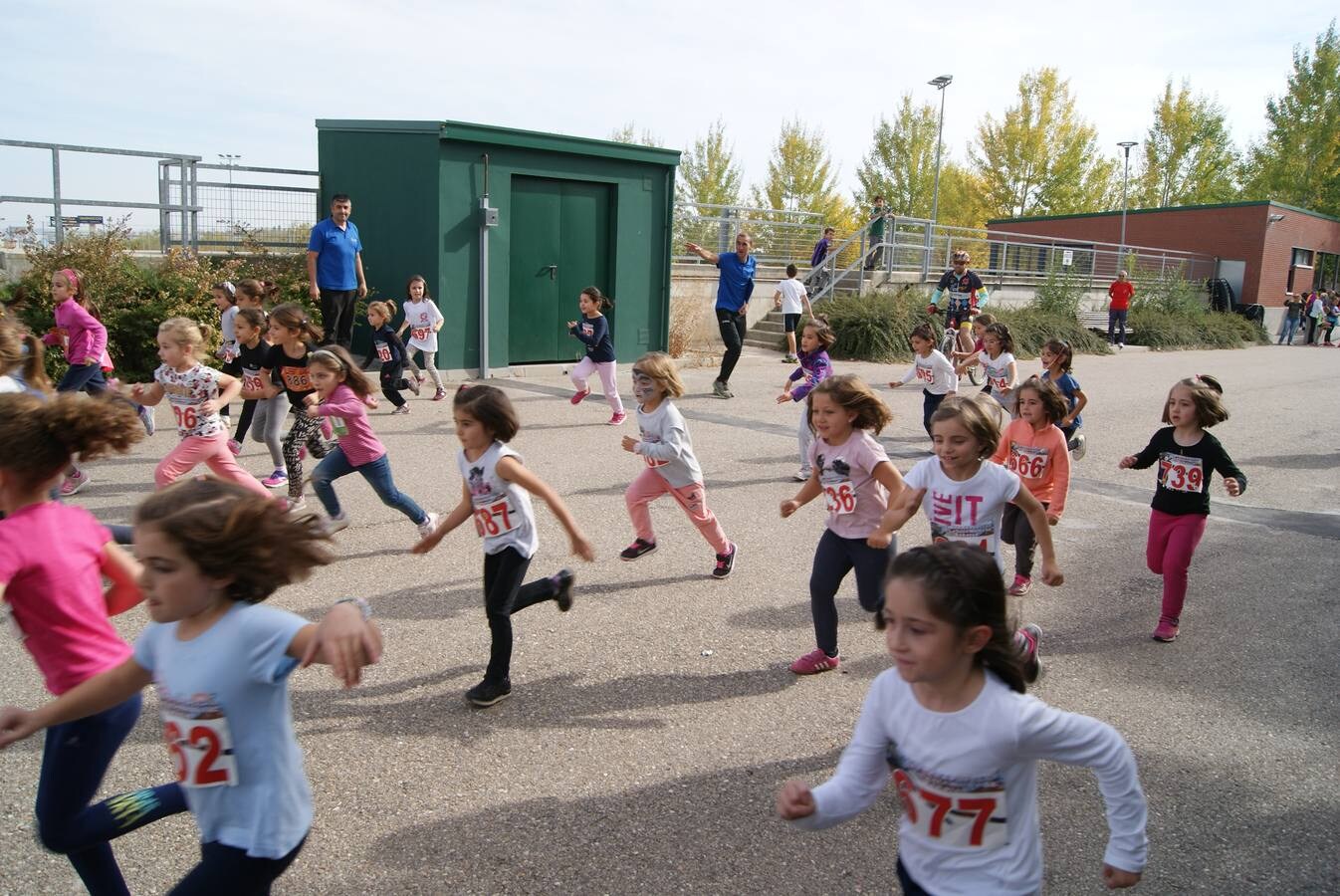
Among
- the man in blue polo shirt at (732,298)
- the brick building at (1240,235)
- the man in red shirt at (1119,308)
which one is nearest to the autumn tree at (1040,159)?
the brick building at (1240,235)

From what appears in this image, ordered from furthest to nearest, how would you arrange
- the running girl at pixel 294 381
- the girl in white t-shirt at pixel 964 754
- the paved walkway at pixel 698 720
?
the running girl at pixel 294 381 → the paved walkway at pixel 698 720 → the girl in white t-shirt at pixel 964 754

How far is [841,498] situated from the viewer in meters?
4.70

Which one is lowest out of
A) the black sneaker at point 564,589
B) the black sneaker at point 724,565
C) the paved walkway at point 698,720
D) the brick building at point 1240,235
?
the paved walkway at point 698,720

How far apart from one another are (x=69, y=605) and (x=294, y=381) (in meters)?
5.36

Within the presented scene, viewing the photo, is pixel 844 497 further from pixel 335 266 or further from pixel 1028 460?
pixel 335 266

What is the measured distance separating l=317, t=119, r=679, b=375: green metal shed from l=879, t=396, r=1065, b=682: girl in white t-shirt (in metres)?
11.2

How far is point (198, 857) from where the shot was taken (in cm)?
323

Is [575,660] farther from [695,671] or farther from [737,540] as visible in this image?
[737,540]

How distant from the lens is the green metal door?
611 inches

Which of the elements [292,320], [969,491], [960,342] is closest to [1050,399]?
[969,491]

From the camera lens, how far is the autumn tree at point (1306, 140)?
1766 inches

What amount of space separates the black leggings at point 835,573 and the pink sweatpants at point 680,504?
1392 millimetres

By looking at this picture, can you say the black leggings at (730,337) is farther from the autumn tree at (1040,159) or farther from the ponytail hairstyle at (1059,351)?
the autumn tree at (1040,159)

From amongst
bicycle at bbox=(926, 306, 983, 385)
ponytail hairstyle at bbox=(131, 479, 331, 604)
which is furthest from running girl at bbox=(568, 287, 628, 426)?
ponytail hairstyle at bbox=(131, 479, 331, 604)
